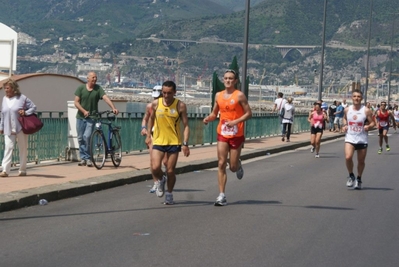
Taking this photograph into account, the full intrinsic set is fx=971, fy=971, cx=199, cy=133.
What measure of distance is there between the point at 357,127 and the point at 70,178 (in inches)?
195

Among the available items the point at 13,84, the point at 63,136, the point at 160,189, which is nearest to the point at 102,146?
the point at 63,136

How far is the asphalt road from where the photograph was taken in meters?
9.36

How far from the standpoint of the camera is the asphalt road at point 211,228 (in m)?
9.36

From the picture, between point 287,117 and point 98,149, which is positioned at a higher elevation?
point 98,149

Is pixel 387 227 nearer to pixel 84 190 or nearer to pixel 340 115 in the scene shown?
pixel 84 190

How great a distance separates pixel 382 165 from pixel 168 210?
1166 centimetres

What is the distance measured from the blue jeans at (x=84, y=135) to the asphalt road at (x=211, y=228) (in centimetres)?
175

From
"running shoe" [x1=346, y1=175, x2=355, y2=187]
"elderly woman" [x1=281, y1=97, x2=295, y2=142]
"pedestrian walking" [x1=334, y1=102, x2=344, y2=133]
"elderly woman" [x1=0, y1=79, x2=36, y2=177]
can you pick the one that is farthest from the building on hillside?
"pedestrian walking" [x1=334, y1=102, x2=344, y2=133]

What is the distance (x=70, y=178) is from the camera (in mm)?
15562

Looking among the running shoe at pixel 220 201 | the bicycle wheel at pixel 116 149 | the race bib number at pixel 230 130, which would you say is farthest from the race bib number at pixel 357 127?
the bicycle wheel at pixel 116 149

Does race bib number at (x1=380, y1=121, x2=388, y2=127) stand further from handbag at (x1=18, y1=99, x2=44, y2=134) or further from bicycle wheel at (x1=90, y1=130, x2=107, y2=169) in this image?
Answer: handbag at (x1=18, y1=99, x2=44, y2=134)

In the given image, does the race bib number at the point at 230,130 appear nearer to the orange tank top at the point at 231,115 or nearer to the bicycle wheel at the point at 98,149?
the orange tank top at the point at 231,115

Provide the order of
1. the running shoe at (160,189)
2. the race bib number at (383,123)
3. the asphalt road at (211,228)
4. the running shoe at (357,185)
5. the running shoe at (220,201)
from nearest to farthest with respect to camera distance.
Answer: the asphalt road at (211,228) → the running shoe at (220,201) → the running shoe at (160,189) → the running shoe at (357,185) → the race bib number at (383,123)

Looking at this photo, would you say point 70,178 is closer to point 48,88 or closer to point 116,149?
point 116,149
